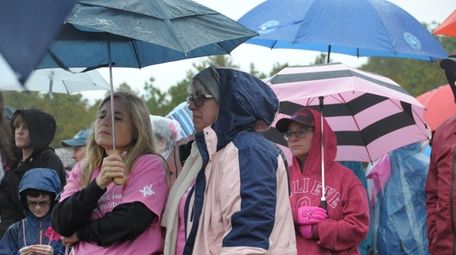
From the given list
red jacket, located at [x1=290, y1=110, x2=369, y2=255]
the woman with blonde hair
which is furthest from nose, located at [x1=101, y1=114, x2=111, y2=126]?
red jacket, located at [x1=290, y1=110, x2=369, y2=255]

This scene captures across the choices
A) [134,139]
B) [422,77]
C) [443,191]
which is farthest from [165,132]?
[422,77]

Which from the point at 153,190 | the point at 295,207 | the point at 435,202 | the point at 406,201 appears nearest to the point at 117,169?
the point at 153,190

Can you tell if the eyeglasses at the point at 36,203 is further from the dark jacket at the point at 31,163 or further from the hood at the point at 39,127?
the hood at the point at 39,127

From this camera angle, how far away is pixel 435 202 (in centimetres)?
508

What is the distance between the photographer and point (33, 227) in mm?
5824

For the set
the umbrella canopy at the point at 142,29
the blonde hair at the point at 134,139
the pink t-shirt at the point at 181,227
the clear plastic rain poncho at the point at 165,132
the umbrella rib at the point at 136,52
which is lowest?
the clear plastic rain poncho at the point at 165,132

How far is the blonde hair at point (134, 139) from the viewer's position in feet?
14.4

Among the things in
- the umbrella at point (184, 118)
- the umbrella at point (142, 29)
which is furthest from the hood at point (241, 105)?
the umbrella at point (184, 118)

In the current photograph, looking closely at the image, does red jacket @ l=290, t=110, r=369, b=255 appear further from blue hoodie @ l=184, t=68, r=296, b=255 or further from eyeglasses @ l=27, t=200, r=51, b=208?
eyeglasses @ l=27, t=200, r=51, b=208

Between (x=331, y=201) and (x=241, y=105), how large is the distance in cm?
142

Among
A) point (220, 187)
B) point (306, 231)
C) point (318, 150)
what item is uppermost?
point (220, 187)

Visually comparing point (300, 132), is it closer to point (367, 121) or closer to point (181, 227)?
point (367, 121)

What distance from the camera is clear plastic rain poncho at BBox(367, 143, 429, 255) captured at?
7203mm

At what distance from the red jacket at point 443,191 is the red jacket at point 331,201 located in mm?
395
